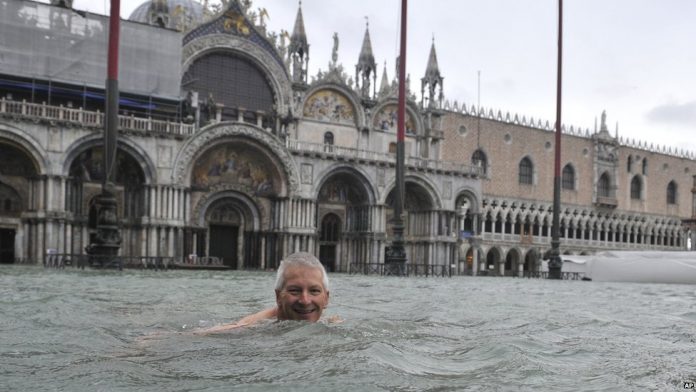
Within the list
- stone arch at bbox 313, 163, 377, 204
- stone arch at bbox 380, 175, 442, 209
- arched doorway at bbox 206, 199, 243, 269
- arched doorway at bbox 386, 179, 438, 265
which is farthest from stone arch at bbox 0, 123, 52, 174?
arched doorway at bbox 386, 179, 438, 265

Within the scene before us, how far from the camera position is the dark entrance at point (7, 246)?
103 feet

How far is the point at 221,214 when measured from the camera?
36812 mm

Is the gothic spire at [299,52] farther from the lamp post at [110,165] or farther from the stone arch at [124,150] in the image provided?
the lamp post at [110,165]

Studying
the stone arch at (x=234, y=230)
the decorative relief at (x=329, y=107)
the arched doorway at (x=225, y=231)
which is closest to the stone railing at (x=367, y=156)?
the decorative relief at (x=329, y=107)

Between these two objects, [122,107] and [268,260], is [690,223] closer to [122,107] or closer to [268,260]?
[268,260]

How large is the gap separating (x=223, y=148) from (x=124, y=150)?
492cm

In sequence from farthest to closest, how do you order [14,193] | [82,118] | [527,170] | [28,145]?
[527,170] → [14,193] → [82,118] → [28,145]

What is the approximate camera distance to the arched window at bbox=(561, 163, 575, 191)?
186ft

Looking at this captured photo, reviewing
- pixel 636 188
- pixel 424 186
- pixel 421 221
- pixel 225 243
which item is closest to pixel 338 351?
pixel 225 243

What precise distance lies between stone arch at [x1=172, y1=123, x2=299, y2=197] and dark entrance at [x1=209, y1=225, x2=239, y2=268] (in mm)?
2989

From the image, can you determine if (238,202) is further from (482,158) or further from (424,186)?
(482,158)

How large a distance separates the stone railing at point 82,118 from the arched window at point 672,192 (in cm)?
4464

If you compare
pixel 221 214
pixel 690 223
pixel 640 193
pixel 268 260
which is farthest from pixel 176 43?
pixel 640 193

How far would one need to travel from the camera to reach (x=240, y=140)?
34969 mm
